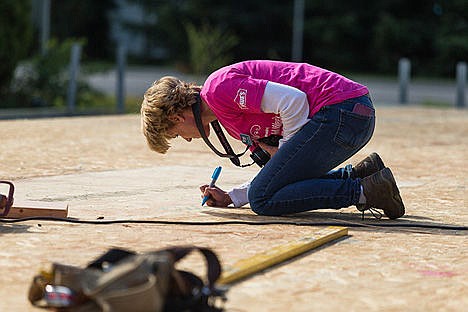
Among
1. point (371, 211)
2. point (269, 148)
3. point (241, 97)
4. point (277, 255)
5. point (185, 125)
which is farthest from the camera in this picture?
point (371, 211)

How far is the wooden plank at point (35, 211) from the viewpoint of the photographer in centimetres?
495

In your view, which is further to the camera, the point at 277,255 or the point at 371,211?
the point at 371,211

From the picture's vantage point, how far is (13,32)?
15.2m

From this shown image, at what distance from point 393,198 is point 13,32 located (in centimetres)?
A: 1105

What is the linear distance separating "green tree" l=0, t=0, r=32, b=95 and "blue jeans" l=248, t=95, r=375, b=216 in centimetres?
1060

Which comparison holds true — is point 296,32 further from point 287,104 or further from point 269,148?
point 287,104

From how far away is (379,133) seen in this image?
1159 cm

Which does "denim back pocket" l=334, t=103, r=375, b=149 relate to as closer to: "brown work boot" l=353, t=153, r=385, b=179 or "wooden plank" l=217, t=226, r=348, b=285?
"brown work boot" l=353, t=153, r=385, b=179

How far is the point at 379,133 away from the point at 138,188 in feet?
18.9

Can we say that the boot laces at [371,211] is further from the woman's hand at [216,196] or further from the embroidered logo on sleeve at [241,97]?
the embroidered logo on sleeve at [241,97]

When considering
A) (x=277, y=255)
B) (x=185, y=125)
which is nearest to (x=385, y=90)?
(x=185, y=125)

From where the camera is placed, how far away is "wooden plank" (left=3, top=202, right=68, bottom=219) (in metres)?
4.95

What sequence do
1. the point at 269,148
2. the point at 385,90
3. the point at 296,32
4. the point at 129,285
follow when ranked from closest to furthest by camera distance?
the point at 129,285 → the point at 269,148 → the point at 385,90 → the point at 296,32

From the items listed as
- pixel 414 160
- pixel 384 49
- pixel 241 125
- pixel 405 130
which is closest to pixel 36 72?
pixel 405 130
